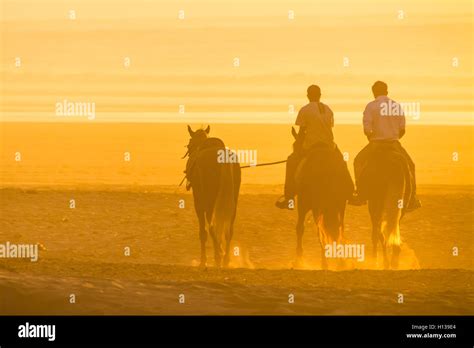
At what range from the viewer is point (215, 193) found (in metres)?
23.2

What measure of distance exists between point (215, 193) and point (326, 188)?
6.22 ft

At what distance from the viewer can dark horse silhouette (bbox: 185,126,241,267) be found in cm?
2317

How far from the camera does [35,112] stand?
6256cm

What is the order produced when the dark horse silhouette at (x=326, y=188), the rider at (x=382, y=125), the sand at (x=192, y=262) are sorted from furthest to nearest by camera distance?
1. the dark horse silhouette at (x=326, y=188)
2. the rider at (x=382, y=125)
3. the sand at (x=192, y=262)

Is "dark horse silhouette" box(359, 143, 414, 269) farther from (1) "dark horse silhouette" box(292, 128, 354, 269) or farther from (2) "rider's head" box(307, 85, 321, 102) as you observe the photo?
(2) "rider's head" box(307, 85, 321, 102)

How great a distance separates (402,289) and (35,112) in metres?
44.5

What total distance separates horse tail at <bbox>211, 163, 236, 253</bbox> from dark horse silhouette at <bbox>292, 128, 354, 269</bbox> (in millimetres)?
1254

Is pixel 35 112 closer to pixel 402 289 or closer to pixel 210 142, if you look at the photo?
pixel 210 142

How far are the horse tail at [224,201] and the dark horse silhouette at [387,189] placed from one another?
209 centimetres

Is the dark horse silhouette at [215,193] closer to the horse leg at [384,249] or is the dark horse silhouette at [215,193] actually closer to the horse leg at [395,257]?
the horse leg at [384,249]

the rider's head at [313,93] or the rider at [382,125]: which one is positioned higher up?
the rider's head at [313,93]

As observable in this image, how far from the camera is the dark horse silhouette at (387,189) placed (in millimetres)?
21812

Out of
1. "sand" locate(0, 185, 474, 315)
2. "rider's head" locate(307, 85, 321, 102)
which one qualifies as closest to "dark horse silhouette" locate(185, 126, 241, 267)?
"sand" locate(0, 185, 474, 315)

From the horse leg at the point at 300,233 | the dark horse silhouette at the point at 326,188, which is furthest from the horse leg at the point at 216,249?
the dark horse silhouette at the point at 326,188
